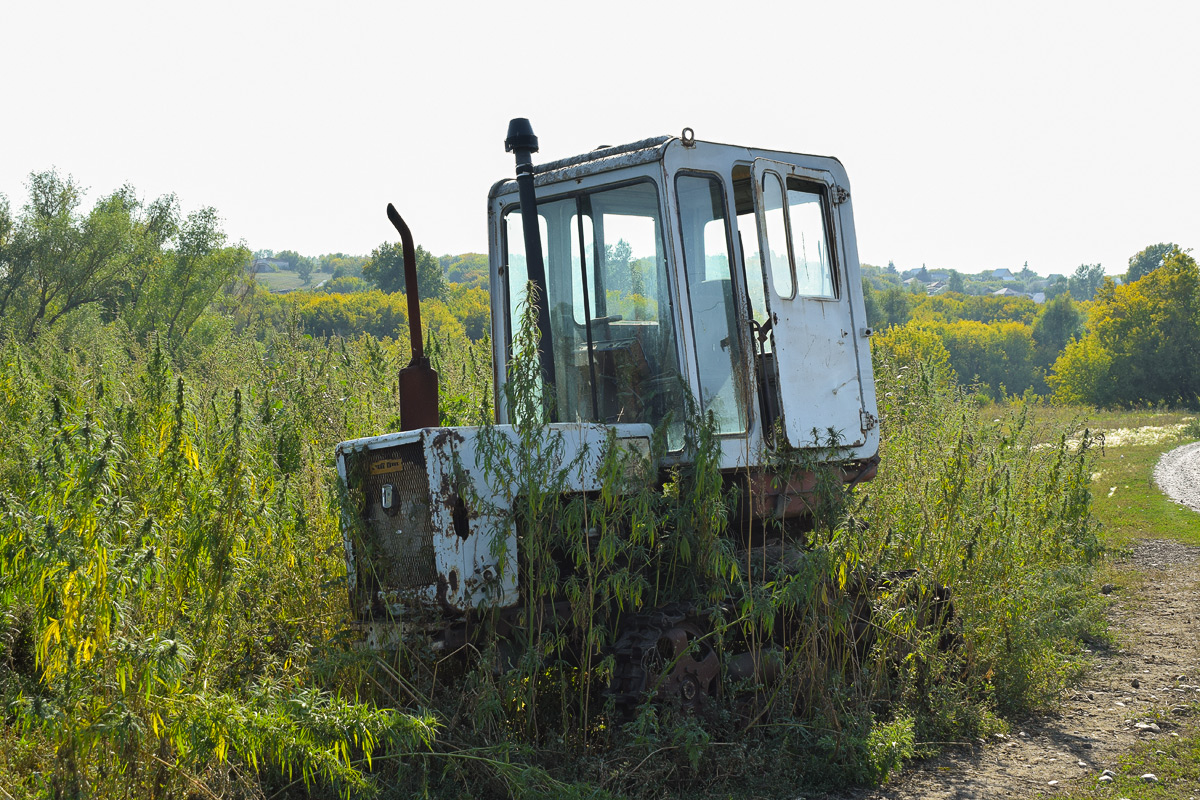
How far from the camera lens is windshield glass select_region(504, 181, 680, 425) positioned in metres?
5.12

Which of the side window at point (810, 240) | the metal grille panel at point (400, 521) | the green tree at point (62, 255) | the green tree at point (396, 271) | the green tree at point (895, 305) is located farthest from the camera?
the green tree at point (895, 305)

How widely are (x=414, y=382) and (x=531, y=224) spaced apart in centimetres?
103

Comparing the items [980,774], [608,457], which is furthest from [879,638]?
[608,457]

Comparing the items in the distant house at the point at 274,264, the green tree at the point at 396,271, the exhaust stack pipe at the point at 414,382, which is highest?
the distant house at the point at 274,264

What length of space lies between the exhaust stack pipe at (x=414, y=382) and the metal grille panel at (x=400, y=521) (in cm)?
38

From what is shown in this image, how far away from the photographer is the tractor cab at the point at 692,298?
5.07 metres

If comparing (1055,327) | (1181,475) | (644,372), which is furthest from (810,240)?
(1055,327)

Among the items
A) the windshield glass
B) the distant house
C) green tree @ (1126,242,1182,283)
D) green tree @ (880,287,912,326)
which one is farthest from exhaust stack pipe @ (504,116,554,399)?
the distant house

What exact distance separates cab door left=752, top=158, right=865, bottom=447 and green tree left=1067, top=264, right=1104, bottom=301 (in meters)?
206

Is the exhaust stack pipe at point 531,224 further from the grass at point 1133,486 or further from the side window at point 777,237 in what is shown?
the grass at point 1133,486

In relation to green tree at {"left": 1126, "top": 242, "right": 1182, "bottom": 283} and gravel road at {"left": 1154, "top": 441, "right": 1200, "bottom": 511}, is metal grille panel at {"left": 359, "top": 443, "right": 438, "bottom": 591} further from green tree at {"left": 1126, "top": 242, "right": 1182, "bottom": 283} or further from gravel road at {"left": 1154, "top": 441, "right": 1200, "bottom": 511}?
green tree at {"left": 1126, "top": 242, "right": 1182, "bottom": 283}

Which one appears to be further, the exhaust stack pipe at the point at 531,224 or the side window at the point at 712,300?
the side window at the point at 712,300

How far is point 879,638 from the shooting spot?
17.7ft

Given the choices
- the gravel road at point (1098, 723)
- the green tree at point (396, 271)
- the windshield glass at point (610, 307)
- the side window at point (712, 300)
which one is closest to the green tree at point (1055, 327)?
the green tree at point (396, 271)
